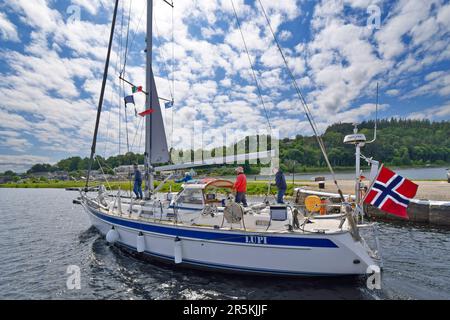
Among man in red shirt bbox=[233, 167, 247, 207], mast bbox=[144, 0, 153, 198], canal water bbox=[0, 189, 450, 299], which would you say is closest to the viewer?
canal water bbox=[0, 189, 450, 299]

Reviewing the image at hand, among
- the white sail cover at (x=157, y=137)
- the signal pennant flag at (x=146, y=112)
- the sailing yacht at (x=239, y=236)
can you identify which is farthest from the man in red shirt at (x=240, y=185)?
the signal pennant flag at (x=146, y=112)

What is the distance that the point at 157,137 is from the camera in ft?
37.7

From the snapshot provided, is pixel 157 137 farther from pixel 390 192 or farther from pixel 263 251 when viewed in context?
pixel 390 192

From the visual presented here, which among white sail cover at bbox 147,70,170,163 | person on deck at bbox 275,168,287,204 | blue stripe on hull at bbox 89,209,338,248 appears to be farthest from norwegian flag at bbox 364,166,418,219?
white sail cover at bbox 147,70,170,163

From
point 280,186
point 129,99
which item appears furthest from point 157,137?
point 280,186

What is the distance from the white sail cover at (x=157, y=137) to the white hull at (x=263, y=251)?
3.52m

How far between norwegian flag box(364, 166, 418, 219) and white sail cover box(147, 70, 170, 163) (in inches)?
327

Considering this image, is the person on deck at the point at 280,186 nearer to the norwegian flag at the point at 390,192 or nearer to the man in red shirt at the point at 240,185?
the man in red shirt at the point at 240,185

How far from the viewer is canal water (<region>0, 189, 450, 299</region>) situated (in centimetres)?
691

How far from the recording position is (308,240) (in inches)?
262

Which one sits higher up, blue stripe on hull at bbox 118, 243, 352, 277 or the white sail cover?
the white sail cover

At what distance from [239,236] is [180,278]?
2547 mm

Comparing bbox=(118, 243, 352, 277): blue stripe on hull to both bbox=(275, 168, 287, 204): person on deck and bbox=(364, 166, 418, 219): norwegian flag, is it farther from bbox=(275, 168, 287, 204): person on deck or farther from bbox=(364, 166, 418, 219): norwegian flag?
bbox=(275, 168, 287, 204): person on deck
